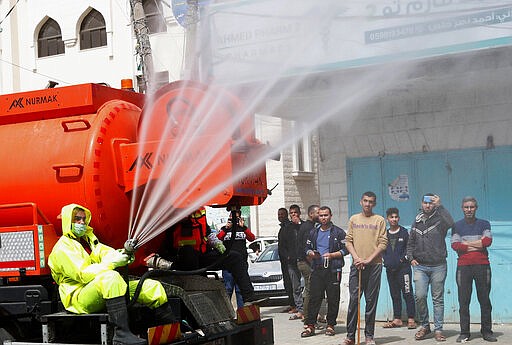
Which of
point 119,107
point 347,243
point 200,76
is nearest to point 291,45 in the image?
point 200,76

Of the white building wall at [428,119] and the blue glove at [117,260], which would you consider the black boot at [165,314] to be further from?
the white building wall at [428,119]

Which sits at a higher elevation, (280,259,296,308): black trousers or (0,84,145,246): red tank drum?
(0,84,145,246): red tank drum

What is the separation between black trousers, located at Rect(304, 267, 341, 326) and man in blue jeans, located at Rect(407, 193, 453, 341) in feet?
3.82

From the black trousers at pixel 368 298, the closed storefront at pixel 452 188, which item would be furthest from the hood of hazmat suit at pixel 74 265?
the closed storefront at pixel 452 188

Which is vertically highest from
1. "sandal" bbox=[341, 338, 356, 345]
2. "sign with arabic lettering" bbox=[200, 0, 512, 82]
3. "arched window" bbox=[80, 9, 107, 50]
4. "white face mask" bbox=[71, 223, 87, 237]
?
"arched window" bbox=[80, 9, 107, 50]

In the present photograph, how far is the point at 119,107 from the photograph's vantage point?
23.8 feet

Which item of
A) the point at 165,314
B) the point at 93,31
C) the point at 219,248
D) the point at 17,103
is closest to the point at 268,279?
the point at 219,248

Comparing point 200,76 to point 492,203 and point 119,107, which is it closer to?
point 119,107

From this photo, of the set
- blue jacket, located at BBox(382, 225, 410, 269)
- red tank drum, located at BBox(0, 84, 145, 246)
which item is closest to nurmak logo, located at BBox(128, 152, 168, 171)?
red tank drum, located at BBox(0, 84, 145, 246)

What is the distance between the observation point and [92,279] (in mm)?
6355

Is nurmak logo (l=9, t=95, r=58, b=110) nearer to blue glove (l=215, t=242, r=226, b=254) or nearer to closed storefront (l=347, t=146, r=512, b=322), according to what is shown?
blue glove (l=215, t=242, r=226, b=254)

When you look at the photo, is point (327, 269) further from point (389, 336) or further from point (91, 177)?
point (91, 177)

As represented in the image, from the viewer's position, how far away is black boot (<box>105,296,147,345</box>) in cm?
621

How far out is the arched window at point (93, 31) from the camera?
91.5ft
